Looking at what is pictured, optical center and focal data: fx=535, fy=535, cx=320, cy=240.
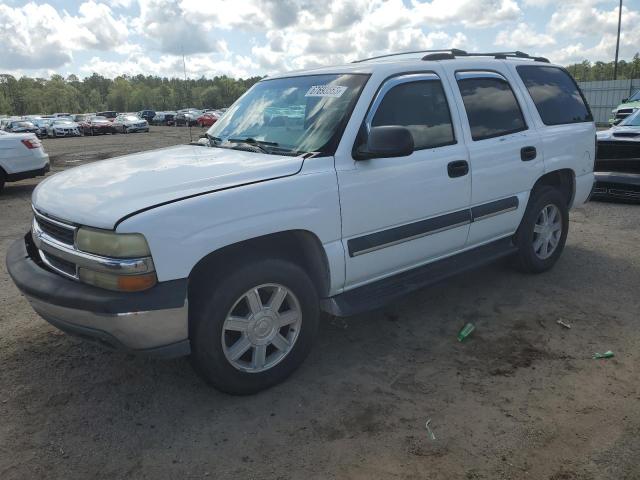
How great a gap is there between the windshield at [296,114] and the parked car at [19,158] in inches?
302

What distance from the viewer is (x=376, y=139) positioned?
315 centimetres

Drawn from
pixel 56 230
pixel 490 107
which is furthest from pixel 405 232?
pixel 56 230

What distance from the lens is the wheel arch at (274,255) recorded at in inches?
115

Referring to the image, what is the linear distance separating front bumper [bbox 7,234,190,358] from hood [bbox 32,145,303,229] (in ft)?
1.18

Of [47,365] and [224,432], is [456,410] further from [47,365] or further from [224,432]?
[47,365]

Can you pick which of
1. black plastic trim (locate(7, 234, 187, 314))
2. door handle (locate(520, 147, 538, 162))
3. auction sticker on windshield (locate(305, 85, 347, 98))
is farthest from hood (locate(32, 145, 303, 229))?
door handle (locate(520, 147, 538, 162))

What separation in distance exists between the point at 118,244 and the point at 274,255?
930mm

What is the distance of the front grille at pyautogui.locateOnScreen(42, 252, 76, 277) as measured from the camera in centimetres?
286

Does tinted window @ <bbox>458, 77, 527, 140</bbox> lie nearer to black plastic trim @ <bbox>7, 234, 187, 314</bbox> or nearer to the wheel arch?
the wheel arch

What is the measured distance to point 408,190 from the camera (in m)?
3.57

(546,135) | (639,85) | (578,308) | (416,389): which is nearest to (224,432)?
(416,389)

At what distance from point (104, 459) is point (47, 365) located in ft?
3.95

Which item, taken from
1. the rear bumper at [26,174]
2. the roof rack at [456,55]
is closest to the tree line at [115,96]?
the rear bumper at [26,174]

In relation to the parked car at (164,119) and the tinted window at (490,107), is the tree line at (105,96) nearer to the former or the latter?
the parked car at (164,119)
